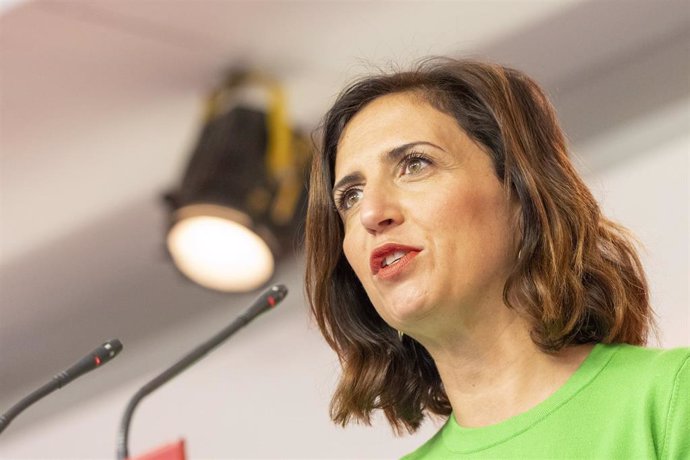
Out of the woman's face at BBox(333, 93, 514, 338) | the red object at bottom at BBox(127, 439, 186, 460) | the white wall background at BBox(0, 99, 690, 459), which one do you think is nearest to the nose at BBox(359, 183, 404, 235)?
the woman's face at BBox(333, 93, 514, 338)

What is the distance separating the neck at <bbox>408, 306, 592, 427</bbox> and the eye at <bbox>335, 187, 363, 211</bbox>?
232 millimetres

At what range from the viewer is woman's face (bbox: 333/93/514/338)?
1.78 metres

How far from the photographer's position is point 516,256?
1835mm

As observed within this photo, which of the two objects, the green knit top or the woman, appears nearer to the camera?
the green knit top

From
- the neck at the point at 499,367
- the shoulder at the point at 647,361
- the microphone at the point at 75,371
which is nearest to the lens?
the shoulder at the point at 647,361

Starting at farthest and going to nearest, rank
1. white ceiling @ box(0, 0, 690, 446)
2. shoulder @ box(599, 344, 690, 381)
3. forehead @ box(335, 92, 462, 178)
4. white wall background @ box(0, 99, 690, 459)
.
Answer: white ceiling @ box(0, 0, 690, 446) → white wall background @ box(0, 99, 690, 459) → forehead @ box(335, 92, 462, 178) → shoulder @ box(599, 344, 690, 381)

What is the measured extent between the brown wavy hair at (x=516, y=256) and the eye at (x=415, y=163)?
95 mm

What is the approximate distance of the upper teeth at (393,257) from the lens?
1.80 metres

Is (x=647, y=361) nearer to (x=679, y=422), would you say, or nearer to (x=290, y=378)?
(x=679, y=422)

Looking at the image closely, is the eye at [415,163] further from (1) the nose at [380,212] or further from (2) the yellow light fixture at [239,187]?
(2) the yellow light fixture at [239,187]

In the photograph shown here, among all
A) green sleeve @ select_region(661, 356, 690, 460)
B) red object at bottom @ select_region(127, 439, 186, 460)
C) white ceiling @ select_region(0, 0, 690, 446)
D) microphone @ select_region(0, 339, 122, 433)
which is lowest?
green sleeve @ select_region(661, 356, 690, 460)

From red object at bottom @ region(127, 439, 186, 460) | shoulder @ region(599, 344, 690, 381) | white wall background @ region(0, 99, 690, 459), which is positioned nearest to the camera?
red object at bottom @ region(127, 439, 186, 460)

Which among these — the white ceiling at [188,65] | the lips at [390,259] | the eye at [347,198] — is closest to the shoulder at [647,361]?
the lips at [390,259]

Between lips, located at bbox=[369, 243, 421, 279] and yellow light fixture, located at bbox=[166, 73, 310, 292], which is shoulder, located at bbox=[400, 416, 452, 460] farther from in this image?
yellow light fixture, located at bbox=[166, 73, 310, 292]
